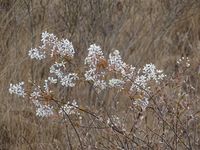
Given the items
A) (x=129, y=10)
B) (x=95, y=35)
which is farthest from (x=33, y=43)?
(x=129, y=10)

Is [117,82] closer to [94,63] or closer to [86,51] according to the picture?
[94,63]

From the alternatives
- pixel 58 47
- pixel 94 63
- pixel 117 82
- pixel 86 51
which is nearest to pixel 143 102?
pixel 117 82

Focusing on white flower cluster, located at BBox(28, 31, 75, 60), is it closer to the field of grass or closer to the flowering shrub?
the flowering shrub

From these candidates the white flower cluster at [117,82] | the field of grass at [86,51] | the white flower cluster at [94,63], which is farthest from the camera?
the field of grass at [86,51]

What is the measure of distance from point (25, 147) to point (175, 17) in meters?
2.20

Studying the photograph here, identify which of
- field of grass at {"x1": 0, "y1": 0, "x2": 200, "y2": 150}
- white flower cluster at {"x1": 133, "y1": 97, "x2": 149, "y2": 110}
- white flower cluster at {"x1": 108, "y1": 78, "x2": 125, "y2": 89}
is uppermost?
field of grass at {"x1": 0, "y1": 0, "x2": 200, "y2": 150}

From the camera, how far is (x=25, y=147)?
3459 mm

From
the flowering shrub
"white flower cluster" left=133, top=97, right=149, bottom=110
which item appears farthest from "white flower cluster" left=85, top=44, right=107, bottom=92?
Answer: "white flower cluster" left=133, top=97, right=149, bottom=110

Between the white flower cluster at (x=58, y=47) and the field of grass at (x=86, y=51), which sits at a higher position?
the field of grass at (x=86, y=51)

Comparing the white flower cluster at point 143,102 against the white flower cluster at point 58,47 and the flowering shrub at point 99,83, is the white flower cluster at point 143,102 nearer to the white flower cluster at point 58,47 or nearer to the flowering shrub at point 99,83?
the flowering shrub at point 99,83

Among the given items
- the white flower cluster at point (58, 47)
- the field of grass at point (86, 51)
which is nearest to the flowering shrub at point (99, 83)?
the white flower cluster at point (58, 47)

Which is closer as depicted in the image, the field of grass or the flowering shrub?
the flowering shrub

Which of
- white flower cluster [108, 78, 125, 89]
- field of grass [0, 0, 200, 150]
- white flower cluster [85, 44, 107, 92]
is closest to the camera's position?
white flower cluster [85, 44, 107, 92]

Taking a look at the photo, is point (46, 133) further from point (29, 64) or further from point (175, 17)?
point (175, 17)
